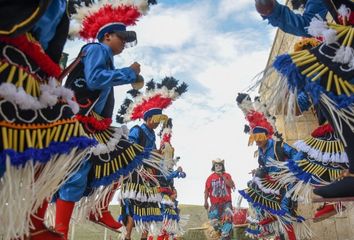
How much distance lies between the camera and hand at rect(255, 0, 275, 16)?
8.57ft

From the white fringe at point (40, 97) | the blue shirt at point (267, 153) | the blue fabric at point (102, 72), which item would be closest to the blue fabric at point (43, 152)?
the white fringe at point (40, 97)

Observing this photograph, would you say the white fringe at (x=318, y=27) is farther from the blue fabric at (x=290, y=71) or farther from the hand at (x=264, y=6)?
the hand at (x=264, y=6)

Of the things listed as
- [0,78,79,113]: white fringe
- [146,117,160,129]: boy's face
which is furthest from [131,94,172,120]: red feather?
[0,78,79,113]: white fringe

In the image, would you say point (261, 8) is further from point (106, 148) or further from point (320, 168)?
point (320, 168)

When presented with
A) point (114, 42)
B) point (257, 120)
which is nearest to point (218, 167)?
point (257, 120)

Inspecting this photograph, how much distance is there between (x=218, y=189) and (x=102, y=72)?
7.96m

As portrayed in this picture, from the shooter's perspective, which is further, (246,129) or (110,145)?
(246,129)

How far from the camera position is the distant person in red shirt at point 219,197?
996cm

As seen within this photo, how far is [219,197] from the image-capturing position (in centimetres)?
1027

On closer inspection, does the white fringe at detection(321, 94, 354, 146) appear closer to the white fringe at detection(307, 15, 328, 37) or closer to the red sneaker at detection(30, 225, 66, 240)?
the white fringe at detection(307, 15, 328, 37)

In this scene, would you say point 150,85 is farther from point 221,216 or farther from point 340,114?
point 221,216

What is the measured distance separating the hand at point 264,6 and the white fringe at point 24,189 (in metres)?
1.60

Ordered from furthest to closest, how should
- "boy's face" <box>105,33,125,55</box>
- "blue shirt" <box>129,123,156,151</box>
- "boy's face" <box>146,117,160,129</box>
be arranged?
"boy's face" <box>146,117,160,129</box> → "blue shirt" <box>129,123,156,151</box> → "boy's face" <box>105,33,125,55</box>

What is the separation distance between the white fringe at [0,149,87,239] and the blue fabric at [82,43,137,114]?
1.11 m
